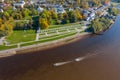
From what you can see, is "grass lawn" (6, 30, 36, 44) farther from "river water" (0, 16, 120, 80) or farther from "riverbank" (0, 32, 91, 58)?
"river water" (0, 16, 120, 80)

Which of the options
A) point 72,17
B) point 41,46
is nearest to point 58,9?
point 72,17

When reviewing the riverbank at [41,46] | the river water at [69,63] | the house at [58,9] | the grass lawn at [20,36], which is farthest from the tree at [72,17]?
the river water at [69,63]

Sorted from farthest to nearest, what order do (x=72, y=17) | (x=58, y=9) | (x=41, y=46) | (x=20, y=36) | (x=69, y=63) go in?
1. (x=58, y=9)
2. (x=72, y=17)
3. (x=20, y=36)
4. (x=41, y=46)
5. (x=69, y=63)

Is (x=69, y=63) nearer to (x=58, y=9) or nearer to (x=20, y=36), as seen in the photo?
(x=20, y=36)

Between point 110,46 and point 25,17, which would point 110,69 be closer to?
point 110,46

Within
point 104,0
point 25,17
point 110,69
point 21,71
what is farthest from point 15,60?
point 104,0

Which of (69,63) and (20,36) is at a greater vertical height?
(20,36)

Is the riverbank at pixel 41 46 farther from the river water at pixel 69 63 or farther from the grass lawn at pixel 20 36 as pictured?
the grass lawn at pixel 20 36
